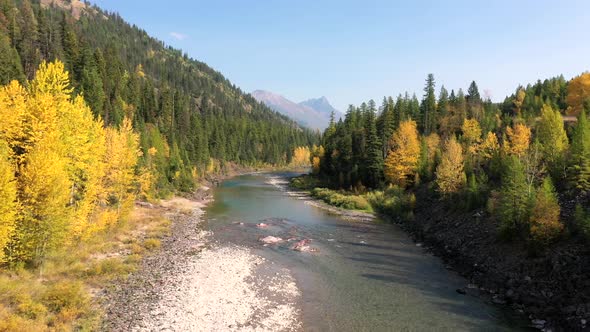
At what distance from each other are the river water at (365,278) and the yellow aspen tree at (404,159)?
59.7 ft

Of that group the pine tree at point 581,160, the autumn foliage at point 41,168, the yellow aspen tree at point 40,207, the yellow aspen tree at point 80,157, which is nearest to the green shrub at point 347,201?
the pine tree at point 581,160

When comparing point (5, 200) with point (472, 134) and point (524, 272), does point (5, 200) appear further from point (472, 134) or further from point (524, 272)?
point (472, 134)

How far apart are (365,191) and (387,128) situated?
16078mm

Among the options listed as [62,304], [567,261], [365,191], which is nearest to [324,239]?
[567,261]

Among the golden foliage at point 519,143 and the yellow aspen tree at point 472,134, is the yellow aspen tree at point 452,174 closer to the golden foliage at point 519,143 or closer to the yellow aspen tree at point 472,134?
the golden foliage at point 519,143

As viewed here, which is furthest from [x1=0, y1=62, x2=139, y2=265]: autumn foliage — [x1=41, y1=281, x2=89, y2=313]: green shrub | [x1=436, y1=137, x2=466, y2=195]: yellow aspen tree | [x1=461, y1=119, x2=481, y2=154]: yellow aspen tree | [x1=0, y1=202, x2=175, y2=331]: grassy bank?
[x1=461, y1=119, x2=481, y2=154]: yellow aspen tree

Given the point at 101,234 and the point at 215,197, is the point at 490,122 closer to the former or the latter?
the point at 215,197

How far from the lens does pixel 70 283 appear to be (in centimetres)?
2533

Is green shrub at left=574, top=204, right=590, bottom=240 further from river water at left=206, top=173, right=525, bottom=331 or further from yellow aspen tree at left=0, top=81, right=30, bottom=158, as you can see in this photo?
yellow aspen tree at left=0, top=81, right=30, bottom=158

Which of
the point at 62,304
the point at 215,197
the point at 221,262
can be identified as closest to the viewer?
the point at 62,304

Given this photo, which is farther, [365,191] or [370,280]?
[365,191]

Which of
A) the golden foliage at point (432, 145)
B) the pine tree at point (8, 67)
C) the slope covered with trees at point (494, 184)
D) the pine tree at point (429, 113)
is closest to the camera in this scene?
the slope covered with trees at point (494, 184)

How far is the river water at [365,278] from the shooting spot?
23.7 meters

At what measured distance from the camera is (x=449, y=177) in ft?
165
